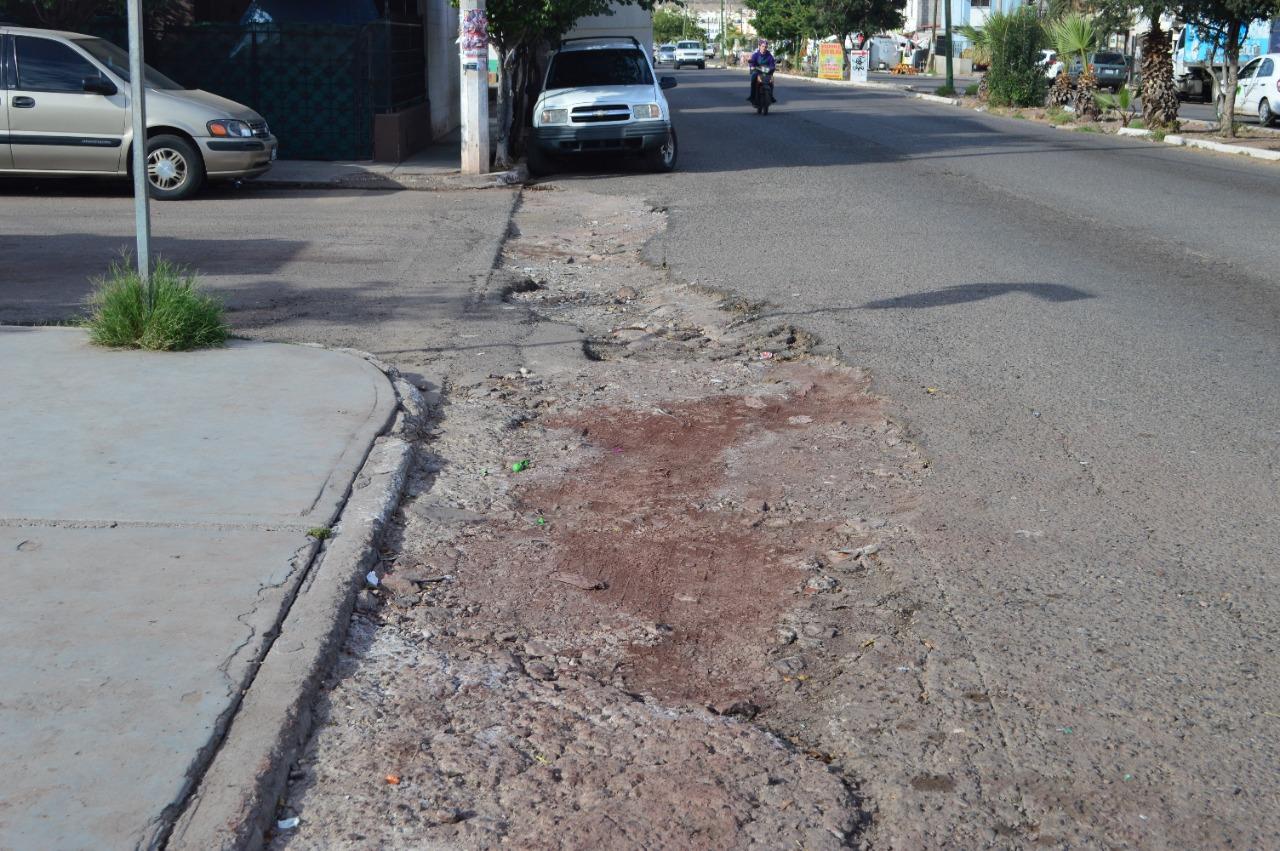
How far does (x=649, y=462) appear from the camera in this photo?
5914mm

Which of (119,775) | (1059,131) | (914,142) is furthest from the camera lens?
(1059,131)

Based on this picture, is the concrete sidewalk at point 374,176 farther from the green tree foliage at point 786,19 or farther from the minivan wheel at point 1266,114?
the green tree foliage at point 786,19

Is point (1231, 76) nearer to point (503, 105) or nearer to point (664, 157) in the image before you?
point (664, 157)

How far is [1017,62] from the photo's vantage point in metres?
37.5

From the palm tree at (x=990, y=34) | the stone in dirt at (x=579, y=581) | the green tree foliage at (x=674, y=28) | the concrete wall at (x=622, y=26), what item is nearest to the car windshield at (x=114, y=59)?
the stone in dirt at (x=579, y=581)

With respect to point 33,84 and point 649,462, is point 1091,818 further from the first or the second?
point 33,84

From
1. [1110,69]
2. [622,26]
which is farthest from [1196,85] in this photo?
[622,26]

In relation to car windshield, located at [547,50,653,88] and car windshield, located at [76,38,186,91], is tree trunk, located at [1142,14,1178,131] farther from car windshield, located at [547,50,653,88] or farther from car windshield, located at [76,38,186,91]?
car windshield, located at [76,38,186,91]

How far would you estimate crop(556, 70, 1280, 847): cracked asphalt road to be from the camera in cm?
324

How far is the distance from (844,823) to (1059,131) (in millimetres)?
27945

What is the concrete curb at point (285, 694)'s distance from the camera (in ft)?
9.58

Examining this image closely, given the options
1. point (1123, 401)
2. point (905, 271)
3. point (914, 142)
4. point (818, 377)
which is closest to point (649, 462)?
point (818, 377)

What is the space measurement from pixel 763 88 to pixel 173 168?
19.7 m

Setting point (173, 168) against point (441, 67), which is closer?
point (173, 168)
